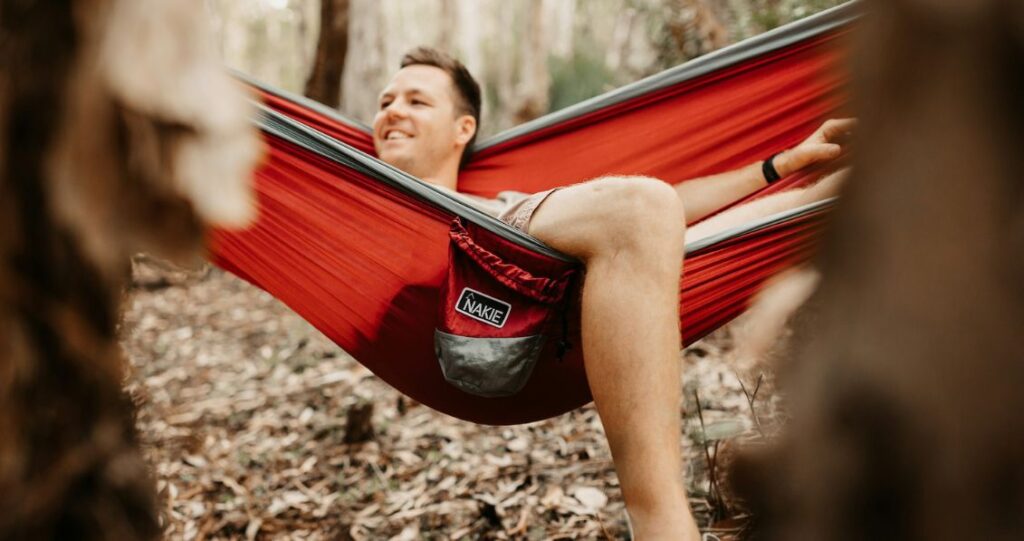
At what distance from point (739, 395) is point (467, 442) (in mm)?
726

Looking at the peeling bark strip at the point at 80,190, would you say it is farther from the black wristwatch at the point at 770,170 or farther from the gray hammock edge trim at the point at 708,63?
the black wristwatch at the point at 770,170

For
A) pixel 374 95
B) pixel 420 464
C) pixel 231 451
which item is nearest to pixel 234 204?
pixel 420 464

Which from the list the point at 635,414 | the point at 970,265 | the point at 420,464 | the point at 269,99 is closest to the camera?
the point at 970,265

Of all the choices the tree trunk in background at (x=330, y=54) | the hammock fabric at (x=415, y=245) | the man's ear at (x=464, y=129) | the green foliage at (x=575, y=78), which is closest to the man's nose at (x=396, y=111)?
the man's ear at (x=464, y=129)

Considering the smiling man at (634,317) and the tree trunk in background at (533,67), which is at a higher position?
the smiling man at (634,317)

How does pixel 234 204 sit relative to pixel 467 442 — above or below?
above

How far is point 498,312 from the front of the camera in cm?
119

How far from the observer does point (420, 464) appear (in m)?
1.94

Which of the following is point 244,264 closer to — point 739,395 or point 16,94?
point 16,94

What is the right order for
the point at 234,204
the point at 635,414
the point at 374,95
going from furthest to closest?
1. the point at 374,95
2. the point at 635,414
3. the point at 234,204

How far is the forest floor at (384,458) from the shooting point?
1.57 metres

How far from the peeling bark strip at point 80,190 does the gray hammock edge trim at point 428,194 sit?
718 mm

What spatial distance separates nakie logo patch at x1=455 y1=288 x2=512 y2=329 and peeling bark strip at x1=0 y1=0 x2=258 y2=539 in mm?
740

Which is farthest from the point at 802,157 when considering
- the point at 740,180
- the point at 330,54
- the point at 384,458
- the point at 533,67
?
the point at 533,67
